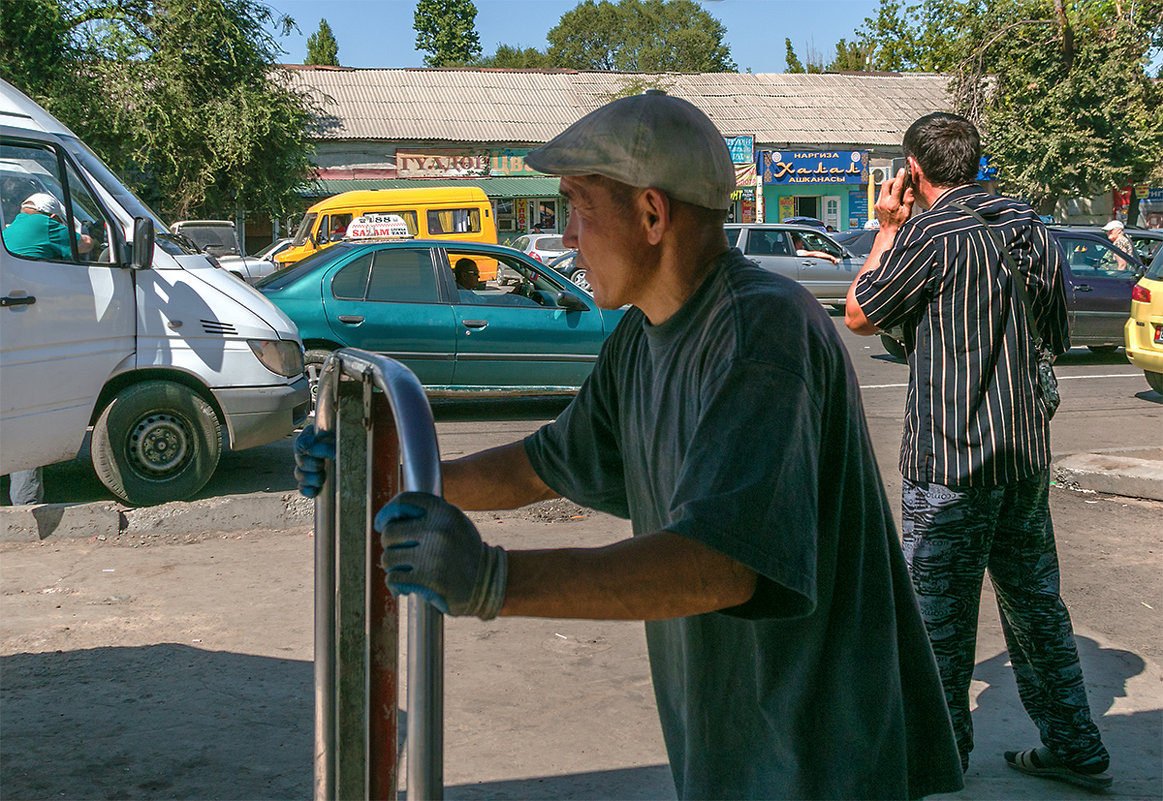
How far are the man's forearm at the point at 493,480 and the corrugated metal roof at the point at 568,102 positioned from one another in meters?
34.5

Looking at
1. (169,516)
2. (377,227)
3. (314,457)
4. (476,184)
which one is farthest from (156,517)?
(476,184)

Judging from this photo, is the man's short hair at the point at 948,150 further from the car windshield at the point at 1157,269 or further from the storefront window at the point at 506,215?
the storefront window at the point at 506,215

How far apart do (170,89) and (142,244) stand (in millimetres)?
23014

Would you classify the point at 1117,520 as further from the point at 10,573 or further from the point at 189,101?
the point at 189,101

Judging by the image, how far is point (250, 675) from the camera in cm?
431

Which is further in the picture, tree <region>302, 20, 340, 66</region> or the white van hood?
tree <region>302, 20, 340, 66</region>

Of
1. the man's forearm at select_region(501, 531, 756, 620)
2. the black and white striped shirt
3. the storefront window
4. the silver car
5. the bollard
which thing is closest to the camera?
the man's forearm at select_region(501, 531, 756, 620)

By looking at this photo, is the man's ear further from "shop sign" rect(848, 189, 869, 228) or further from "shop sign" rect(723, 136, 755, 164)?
"shop sign" rect(848, 189, 869, 228)

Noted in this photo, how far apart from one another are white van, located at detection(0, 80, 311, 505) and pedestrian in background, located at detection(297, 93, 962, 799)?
194 inches

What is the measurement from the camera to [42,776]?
3.47 m

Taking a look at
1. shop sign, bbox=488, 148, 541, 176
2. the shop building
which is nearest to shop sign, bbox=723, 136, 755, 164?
the shop building

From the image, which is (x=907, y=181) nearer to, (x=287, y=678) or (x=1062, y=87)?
(x=287, y=678)

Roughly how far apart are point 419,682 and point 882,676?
73cm

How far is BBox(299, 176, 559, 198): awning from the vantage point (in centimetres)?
3462
